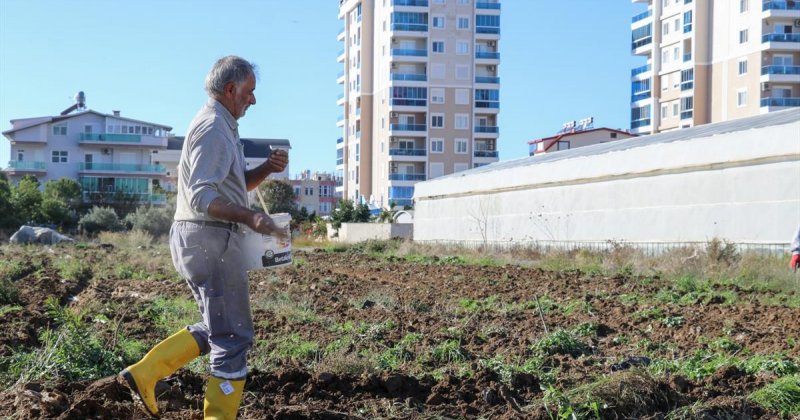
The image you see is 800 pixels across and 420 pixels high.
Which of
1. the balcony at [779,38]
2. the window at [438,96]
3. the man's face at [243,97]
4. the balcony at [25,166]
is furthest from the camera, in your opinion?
the window at [438,96]

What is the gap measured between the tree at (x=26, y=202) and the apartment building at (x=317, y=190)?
59504mm

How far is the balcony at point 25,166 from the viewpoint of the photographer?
81250 mm

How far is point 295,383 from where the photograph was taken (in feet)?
19.5

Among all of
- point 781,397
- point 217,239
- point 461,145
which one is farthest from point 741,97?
point 217,239

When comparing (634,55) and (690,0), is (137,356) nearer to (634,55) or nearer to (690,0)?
(690,0)

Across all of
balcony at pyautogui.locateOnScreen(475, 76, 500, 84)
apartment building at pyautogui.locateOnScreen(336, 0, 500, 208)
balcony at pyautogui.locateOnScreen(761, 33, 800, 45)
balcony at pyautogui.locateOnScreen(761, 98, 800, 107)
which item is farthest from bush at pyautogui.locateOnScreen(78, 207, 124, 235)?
balcony at pyautogui.locateOnScreen(761, 33, 800, 45)

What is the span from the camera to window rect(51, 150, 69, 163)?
83125 millimetres

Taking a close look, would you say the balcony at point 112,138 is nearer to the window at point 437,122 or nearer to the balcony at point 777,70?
the window at point 437,122

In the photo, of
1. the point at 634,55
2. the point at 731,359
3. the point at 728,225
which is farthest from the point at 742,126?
the point at 634,55

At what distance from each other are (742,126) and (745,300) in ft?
38.6

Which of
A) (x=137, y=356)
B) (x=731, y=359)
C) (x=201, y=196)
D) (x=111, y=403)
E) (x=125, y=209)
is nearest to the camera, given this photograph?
(x=201, y=196)

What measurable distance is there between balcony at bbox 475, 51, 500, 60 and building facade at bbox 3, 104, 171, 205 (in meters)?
30.0

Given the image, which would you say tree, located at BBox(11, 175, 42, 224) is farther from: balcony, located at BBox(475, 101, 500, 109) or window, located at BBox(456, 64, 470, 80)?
balcony, located at BBox(475, 101, 500, 109)

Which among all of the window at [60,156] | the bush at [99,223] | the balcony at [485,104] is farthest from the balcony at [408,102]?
the bush at [99,223]
